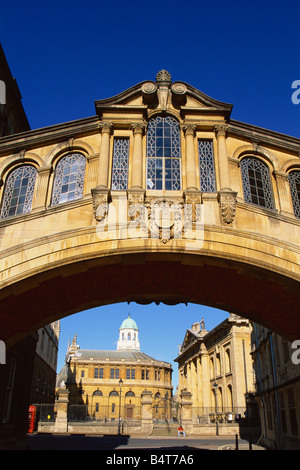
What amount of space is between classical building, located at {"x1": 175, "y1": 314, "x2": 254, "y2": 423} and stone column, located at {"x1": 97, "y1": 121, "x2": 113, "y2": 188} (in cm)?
2996

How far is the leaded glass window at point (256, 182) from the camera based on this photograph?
1212 cm

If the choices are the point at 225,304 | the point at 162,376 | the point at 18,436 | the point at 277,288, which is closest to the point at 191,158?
the point at 277,288

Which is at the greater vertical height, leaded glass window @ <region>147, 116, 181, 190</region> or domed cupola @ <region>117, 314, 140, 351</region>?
domed cupola @ <region>117, 314, 140, 351</region>

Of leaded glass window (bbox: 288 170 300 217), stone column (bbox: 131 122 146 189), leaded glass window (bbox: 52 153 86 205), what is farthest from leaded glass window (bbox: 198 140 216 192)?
leaded glass window (bbox: 52 153 86 205)

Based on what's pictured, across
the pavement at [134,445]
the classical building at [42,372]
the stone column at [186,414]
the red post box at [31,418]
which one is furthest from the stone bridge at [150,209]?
the classical building at [42,372]

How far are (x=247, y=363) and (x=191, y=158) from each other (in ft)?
114

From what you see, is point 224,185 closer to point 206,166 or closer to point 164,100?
point 206,166

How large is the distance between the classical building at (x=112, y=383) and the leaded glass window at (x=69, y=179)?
6857cm

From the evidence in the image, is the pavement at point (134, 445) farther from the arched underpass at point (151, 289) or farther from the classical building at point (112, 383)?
the classical building at point (112, 383)

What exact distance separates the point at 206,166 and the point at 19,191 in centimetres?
A: 584

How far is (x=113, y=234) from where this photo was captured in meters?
10.9

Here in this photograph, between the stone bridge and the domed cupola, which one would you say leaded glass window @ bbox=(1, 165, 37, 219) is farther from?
the domed cupola

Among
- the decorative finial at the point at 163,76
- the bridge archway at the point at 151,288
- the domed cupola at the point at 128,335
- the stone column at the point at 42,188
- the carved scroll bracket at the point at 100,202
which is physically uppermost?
the domed cupola at the point at 128,335

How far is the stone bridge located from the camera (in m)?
10.9
